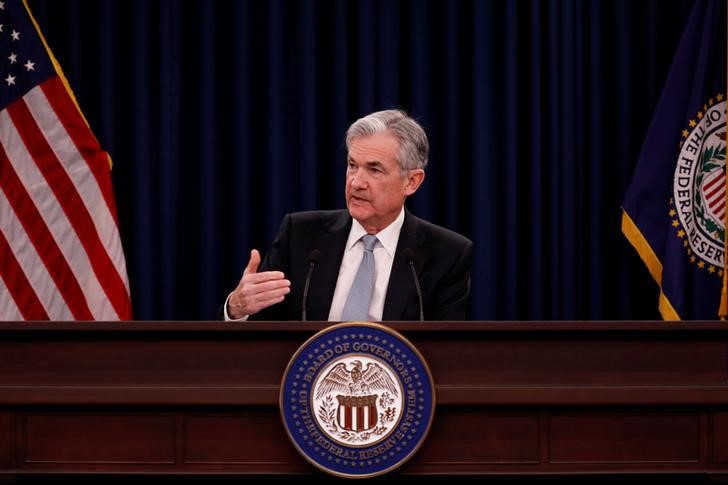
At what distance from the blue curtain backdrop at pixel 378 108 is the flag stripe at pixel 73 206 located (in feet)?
1.81

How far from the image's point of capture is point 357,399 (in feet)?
5.78

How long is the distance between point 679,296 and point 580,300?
2.30 ft

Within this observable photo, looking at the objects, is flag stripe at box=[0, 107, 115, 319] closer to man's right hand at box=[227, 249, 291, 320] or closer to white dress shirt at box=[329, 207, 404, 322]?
white dress shirt at box=[329, 207, 404, 322]

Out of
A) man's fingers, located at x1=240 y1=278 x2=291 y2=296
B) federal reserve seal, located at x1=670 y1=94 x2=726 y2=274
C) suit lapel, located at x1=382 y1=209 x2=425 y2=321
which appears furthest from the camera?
federal reserve seal, located at x1=670 y1=94 x2=726 y2=274

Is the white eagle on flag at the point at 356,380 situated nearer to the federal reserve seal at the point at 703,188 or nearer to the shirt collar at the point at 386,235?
the shirt collar at the point at 386,235

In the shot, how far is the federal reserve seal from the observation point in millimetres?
3732

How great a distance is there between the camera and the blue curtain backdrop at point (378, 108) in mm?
4328

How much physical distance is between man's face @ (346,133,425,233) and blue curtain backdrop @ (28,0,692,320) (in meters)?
1.79

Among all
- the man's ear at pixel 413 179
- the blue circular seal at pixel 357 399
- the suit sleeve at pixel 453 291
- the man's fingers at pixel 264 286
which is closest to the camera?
the blue circular seal at pixel 357 399

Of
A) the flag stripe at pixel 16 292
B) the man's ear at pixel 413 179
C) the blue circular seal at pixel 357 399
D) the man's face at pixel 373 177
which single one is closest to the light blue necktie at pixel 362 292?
the man's face at pixel 373 177

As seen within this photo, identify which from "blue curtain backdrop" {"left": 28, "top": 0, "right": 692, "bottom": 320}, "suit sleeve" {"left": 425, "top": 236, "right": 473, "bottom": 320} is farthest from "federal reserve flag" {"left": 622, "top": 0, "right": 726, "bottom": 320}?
"suit sleeve" {"left": 425, "top": 236, "right": 473, "bottom": 320}

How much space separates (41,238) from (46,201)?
17cm

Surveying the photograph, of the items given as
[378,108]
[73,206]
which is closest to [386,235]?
[73,206]

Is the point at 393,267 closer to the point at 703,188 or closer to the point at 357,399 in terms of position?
the point at 357,399
